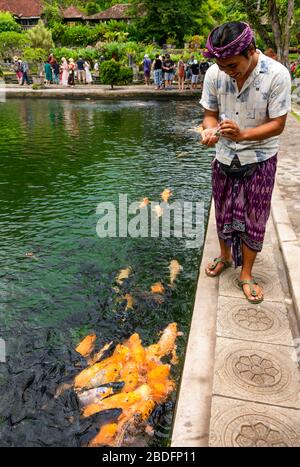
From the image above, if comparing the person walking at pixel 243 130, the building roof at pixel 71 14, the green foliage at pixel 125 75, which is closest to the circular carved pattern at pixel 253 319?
the person walking at pixel 243 130

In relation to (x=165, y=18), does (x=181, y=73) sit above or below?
below

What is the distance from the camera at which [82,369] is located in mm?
3303

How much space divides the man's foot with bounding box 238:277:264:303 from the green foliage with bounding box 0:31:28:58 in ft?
147

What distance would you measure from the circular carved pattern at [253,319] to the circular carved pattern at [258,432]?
909 millimetres

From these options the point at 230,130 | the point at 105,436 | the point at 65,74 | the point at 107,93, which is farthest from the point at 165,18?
the point at 105,436

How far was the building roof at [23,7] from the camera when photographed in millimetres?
61625

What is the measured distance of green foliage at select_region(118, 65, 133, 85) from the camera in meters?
23.8

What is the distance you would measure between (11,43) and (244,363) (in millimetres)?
47729

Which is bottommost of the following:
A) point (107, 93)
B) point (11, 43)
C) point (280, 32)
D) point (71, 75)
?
point (107, 93)

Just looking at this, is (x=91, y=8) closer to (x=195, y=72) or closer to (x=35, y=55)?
(x=35, y=55)

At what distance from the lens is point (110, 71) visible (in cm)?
2325

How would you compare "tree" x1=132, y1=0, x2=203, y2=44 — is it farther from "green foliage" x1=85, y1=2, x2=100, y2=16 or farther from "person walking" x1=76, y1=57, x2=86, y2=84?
"green foliage" x1=85, y1=2, x2=100, y2=16

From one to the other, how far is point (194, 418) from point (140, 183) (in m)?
5.95

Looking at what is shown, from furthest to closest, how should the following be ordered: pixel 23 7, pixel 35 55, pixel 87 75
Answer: pixel 23 7 < pixel 35 55 < pixel 87 75
